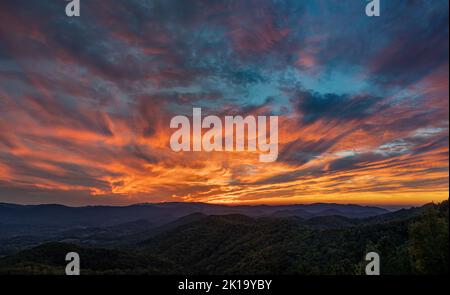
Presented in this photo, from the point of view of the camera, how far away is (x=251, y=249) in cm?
7581

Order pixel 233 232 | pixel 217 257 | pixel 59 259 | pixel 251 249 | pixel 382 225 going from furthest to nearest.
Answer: pixel 233 232 < pixel 217 257 < pixel 251 249 < pixel 59 259 < pixel 382 225

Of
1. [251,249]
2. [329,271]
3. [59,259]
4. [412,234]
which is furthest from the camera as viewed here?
[251,249]

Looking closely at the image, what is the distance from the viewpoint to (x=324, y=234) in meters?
60.0

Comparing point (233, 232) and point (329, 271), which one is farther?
point (233, 232)

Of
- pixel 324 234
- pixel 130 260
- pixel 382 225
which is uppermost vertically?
pixel 382 225
